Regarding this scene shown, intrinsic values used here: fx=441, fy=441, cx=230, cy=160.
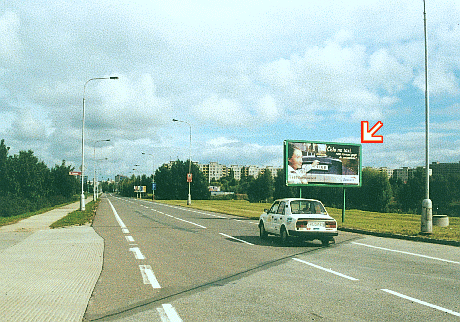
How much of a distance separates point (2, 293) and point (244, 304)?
383 centimetres

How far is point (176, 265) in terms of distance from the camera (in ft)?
32.8

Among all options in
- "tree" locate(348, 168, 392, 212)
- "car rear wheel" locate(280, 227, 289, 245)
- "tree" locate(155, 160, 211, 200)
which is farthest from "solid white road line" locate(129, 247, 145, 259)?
"tree" locate(155, 160, 211, 200)

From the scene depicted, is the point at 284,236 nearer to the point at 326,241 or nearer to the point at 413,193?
the point at 326,241

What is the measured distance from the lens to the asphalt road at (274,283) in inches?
236

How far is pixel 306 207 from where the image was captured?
14.9 m

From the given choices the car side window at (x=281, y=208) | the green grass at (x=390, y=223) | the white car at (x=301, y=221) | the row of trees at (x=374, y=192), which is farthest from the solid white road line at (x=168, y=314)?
the row of trees at (x=374, y=192)

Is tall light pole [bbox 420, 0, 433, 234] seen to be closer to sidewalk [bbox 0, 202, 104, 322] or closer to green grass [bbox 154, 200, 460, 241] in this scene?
green grass [bbox 154, 200, 460, 241]

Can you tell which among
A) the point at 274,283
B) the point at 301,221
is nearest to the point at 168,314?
the point at 274,283

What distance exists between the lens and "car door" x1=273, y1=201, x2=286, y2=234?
14936 millimetres

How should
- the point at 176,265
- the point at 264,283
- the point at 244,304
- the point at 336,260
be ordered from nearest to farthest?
the point at 244,304, the point at 264,283, the point at 176,265, the point at 336,260

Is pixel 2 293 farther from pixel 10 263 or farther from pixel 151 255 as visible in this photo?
pixel 151 255

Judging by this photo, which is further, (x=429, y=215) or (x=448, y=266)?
(x=429, y=215)

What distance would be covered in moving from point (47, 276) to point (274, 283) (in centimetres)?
435

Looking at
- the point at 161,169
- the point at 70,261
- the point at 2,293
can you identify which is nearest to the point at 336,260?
the point at 70,261
